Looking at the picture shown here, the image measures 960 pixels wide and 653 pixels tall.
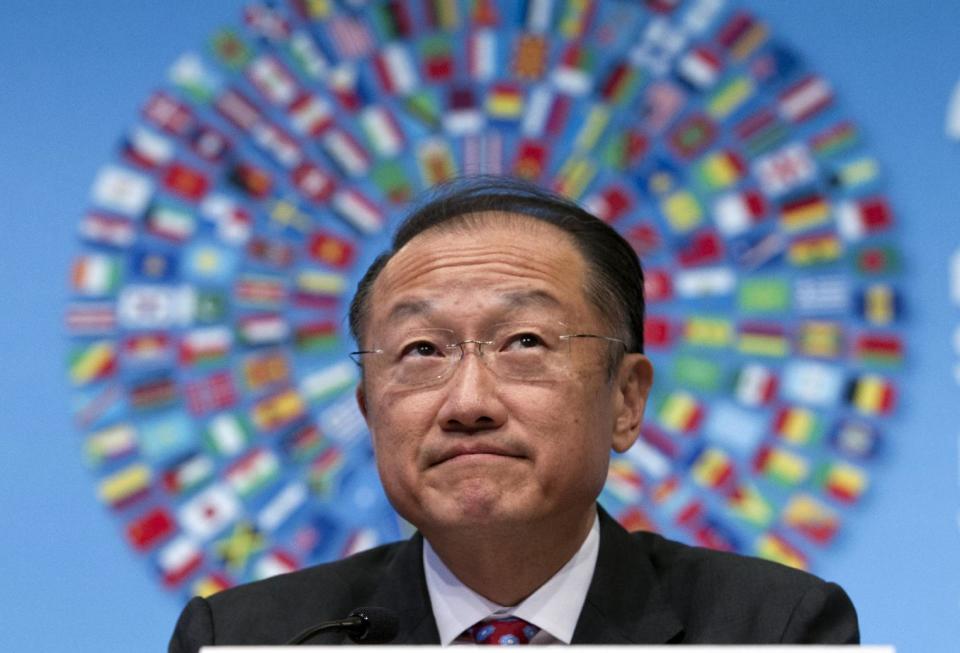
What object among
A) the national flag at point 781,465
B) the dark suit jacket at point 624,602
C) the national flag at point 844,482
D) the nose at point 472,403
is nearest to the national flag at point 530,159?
the national flag at point 781,465

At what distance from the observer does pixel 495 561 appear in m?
1.59

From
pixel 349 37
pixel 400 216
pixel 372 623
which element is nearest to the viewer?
pixel 372 623

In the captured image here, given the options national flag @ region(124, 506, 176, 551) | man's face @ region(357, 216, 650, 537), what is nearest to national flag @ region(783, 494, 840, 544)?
man's face @ region(357, 216, 650, 537)

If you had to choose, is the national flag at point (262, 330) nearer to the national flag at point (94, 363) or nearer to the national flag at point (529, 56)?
the national flag at point (94, 363)

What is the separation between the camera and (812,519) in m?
2.41

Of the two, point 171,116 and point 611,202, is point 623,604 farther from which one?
point 171,116

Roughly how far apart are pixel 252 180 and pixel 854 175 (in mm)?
1274

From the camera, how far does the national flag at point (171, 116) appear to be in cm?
259

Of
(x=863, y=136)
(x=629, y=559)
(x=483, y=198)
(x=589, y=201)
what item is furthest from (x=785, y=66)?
(x=629, y=559)

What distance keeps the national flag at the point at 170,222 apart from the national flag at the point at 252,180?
4.8 inches

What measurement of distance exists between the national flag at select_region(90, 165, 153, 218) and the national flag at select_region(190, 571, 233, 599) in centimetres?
77

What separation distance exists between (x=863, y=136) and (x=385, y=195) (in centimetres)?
102

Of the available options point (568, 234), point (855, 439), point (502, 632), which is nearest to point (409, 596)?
point (502, 632)

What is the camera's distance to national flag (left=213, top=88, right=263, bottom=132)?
2.60 meters
